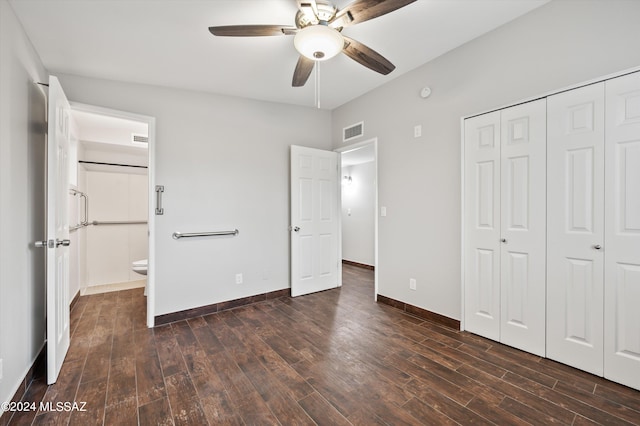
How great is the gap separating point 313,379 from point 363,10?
2410mm

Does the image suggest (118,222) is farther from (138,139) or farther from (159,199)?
(159,199)

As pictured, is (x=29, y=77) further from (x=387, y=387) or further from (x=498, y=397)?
(x=498, y=397)

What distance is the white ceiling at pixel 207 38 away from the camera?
6.51 ft

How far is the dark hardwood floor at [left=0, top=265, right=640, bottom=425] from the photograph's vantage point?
1.60m

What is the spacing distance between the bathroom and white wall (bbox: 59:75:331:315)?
0.98 m

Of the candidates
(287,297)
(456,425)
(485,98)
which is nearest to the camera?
(456,425)

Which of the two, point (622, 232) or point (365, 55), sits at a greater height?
point (365, 55)

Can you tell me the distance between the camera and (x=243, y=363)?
2178mm

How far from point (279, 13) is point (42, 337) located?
3.13m

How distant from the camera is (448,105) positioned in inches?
108

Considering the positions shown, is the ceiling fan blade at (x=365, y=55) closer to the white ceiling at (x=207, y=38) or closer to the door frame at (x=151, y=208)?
the white ceiling at (x=207, y=38)

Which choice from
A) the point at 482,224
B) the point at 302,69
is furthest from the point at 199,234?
the point at 482,224

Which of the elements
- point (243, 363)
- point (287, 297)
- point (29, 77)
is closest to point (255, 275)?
point (287, 297)

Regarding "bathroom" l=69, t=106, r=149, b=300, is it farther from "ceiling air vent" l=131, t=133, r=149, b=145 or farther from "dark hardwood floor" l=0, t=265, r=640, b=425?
"dark hardwood floor" l=0, t=265, r=640, b=425
